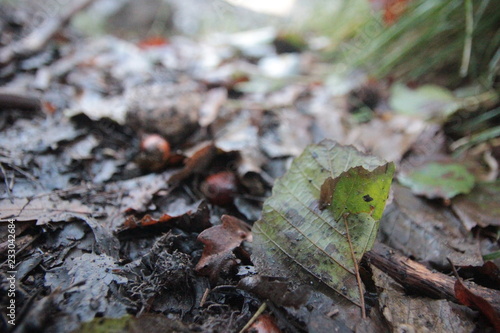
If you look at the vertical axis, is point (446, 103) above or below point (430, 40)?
below

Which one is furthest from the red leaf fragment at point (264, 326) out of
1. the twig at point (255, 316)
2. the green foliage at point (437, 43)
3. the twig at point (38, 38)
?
the twig at point (38, 38)

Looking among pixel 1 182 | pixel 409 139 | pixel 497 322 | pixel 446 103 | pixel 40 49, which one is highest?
pixel 40 49

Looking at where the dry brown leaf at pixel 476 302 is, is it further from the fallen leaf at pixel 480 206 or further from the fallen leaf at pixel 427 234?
the fallen leaf at pixel 480 206

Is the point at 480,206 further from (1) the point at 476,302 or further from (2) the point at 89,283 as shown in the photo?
(2) the point at 89,283

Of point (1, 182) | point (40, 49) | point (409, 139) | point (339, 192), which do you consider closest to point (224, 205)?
point (339, 192)

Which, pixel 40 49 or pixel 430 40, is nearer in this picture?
pixel 430 40

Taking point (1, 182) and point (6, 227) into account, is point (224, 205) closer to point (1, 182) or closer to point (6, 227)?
point (6, 227)
